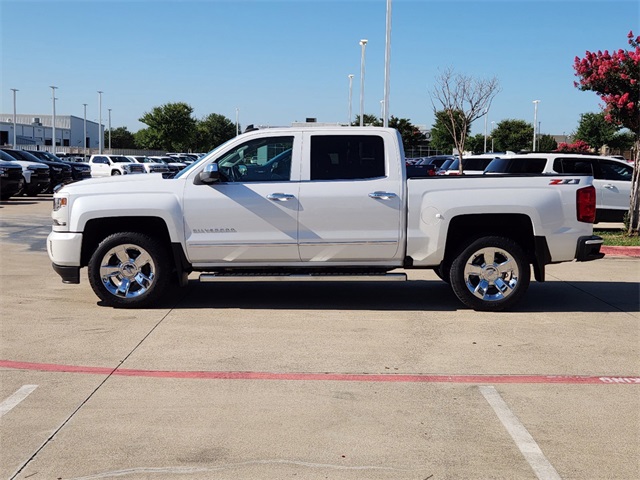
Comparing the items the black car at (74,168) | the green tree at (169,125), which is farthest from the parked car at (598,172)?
the green tree at (169,125)

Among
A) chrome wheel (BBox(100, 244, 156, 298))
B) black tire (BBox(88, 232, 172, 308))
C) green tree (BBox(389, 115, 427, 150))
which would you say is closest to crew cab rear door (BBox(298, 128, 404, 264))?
black tire (BBox(88, 232, 172, 308))

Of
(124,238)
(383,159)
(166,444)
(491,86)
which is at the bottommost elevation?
(166,444)

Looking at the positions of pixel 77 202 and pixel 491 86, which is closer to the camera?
pixel 77 202

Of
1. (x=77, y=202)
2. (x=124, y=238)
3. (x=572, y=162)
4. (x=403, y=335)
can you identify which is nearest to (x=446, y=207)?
(x=403, y=335)

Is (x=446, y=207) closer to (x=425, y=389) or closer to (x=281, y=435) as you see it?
(x=425, y=389)

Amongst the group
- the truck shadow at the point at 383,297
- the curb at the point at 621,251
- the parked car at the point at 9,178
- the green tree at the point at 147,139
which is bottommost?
the truck shadow at the point at 383,297

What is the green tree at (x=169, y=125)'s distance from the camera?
8744 centimetres

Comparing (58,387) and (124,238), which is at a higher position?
(124,238)

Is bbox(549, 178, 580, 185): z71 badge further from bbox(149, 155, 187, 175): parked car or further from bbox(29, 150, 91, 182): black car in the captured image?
bbox(149, 155, 187, 175): parked car

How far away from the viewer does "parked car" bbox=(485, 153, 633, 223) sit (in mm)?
17250

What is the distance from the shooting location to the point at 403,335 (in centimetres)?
733

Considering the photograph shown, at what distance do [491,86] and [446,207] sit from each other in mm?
29908

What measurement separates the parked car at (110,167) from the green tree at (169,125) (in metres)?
42.8

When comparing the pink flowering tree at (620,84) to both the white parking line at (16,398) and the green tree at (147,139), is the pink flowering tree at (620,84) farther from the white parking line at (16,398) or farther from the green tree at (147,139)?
the green tree at (147,139)
